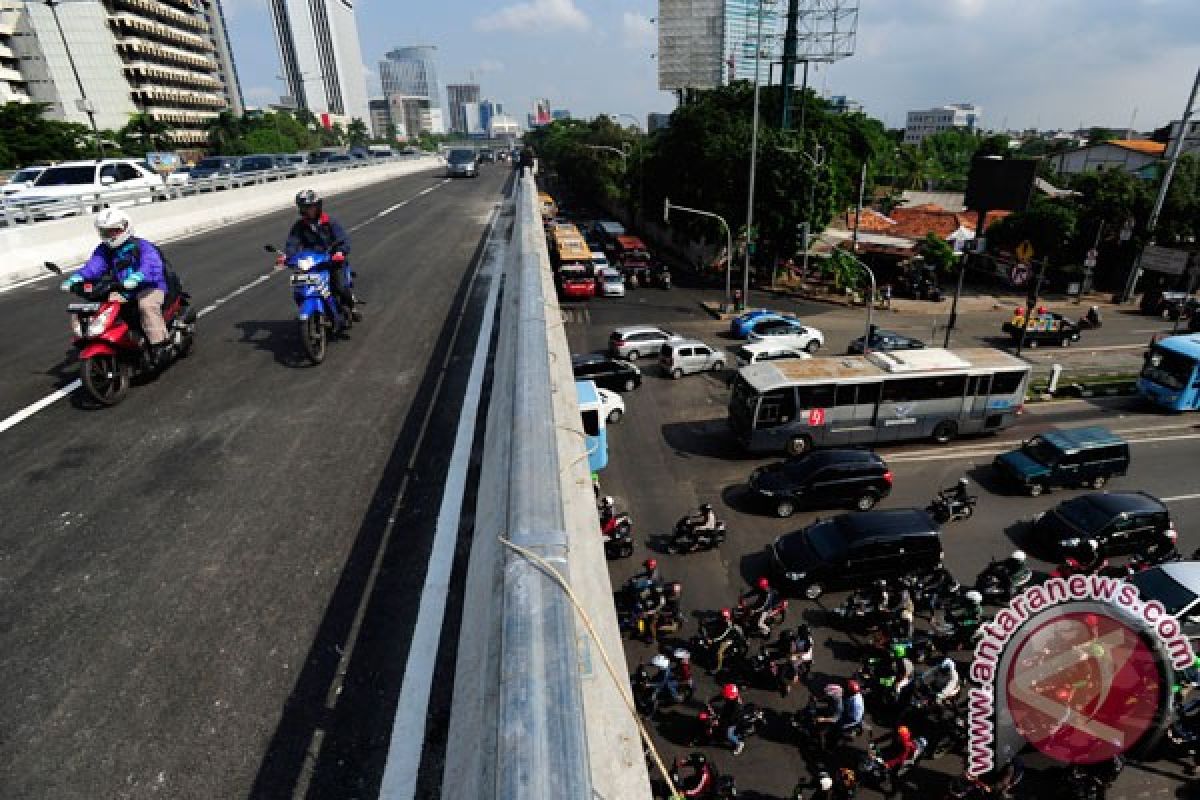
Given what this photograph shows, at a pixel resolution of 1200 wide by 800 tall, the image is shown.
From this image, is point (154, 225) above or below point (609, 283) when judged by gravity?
above

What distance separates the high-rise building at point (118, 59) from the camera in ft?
274

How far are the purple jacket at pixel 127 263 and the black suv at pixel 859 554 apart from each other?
1398 centimetres

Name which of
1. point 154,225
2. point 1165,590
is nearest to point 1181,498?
point 1165,590

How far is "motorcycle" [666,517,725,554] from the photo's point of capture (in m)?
15.9

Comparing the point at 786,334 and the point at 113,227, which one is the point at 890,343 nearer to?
the point at 786,334

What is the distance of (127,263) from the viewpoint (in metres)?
8.42

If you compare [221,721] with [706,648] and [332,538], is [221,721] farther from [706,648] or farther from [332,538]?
[706,648]

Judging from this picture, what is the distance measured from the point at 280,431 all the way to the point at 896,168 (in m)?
93.7

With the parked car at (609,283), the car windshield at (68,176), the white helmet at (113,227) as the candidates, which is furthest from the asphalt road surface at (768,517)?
the car windshield at (68,176)

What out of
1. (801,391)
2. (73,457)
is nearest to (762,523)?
(801,391)

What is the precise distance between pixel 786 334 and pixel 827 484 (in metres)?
14.7

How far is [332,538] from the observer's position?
16.7 feet

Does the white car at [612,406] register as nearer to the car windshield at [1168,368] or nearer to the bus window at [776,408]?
the bus window at [776,408]

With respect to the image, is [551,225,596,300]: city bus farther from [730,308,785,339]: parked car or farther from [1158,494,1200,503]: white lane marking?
[1158,494,1200,503]: white lane marking
